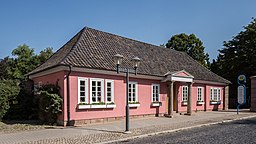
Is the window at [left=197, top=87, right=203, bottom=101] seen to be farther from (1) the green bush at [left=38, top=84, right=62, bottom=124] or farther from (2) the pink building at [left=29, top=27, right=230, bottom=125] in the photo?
(1) the green bush at [left=38, top=84, right=62, bottom=124]

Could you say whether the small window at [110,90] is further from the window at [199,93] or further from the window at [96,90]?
the window at [199,93]

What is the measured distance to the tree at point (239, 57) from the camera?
37.4m

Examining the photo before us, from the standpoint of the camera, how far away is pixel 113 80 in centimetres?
1575

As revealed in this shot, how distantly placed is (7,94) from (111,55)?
6834 millimetres

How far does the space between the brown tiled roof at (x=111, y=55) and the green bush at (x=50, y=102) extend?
135cm

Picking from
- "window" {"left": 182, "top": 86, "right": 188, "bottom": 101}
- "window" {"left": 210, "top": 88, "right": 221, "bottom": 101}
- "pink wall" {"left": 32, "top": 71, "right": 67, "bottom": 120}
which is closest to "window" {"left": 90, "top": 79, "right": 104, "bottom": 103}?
"pink wall" {"left": 32, "top": 71, "right": 67, "bottom": 120}

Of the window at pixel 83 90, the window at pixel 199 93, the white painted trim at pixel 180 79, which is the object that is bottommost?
the window at pixel 199 93

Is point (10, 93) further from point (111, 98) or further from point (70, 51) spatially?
point (111, 98)

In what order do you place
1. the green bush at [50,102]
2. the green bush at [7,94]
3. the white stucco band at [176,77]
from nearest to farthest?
the green bush at [50,102]
the green bush at [7,94]
the white stucco band at [176,77]

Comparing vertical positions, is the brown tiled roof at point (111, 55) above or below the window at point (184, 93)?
above

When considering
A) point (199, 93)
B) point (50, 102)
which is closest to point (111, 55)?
point (50, 102)

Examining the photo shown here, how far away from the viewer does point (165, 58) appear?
22641mm

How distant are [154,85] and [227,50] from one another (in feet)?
87.5

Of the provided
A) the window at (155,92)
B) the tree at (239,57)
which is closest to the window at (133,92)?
the window at (155,92)
